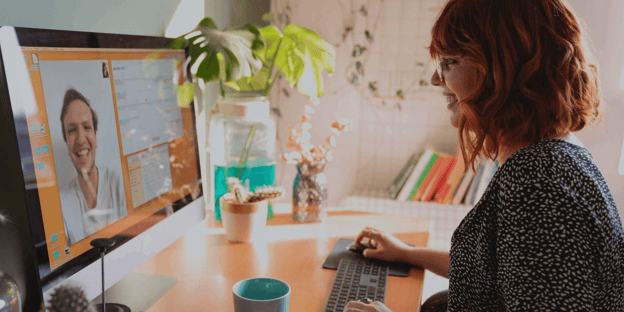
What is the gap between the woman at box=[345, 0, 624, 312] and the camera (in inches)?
28.0

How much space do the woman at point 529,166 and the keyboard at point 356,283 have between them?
8cm

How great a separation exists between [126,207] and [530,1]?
0.81 meters

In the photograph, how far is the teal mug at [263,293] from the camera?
2.50ft

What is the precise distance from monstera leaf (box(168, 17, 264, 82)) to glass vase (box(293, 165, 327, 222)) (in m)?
0.36

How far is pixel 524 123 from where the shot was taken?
83 centimetres

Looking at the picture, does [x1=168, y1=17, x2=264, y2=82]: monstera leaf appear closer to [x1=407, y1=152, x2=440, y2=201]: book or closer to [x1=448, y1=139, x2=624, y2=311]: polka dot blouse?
[x1=448, y1=139, x2=624, y2=311]: polka dot blouse

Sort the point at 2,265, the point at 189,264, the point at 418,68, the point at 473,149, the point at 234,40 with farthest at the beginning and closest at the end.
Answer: the point at 418,68, the point at 234,40, the point at 189,264, the point at 473,149, the point at 2,265

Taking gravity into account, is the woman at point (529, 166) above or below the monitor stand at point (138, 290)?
above

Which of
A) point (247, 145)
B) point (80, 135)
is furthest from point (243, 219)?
point (80, 135)

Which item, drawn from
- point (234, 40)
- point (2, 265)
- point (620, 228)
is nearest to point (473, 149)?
point (620, 228)

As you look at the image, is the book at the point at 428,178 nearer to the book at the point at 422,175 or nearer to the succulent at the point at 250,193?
the book at the point at 422,175

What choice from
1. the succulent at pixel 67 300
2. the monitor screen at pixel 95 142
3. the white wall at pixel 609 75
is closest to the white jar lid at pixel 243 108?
the monitor screen at pixel 95 142

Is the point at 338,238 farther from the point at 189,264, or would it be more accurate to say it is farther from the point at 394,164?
the point at 394,164

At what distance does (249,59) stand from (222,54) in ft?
0.24
